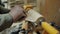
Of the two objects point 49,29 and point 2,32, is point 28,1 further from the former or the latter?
point 49,29

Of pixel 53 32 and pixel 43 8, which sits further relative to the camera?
pixel 43 8

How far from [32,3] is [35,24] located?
1.64ft

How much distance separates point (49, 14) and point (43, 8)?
82mm

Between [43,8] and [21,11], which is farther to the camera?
[43,8]

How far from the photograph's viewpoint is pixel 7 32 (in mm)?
835

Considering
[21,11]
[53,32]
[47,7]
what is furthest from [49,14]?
[53,32]

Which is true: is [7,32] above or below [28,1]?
below

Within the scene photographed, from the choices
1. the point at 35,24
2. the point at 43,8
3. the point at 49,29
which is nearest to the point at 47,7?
the point at 43,8

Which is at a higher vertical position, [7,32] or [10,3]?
[10,3]

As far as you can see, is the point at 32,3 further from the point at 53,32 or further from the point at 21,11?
the point at 53,32

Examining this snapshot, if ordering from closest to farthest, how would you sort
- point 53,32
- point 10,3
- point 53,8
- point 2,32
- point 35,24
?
1. point 53,32
2. point 35,24
3. point 2,32
4. point 53,8
5. point 10,3

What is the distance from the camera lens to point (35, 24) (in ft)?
2.37

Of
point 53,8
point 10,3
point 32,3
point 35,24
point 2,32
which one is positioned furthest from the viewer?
point 10,3

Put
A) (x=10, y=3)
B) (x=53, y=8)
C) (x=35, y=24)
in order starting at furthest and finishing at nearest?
(x=10, y=3), (x=53, y=8), (x=35, y=24)
